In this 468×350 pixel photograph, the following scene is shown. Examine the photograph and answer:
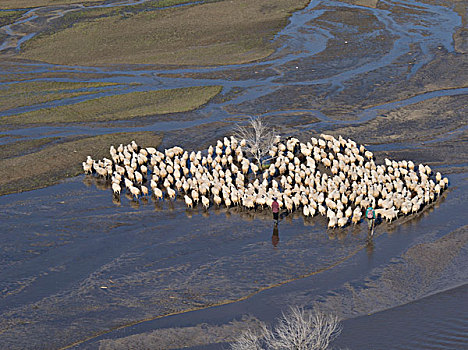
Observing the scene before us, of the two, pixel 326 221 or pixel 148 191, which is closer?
pixel 326 221

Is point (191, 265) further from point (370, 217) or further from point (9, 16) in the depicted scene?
point (9, 16)

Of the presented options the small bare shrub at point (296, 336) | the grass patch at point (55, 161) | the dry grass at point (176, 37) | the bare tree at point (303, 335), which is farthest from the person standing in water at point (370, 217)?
the dry grass at point (176, 37)

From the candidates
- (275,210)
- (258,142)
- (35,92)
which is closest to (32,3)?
(35,92)

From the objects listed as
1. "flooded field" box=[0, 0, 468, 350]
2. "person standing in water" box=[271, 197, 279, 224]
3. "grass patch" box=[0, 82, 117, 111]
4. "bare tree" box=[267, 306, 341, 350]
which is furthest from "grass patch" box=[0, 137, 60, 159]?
"bare tree" box=[267, 306, 341, 350]

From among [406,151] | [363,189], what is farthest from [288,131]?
[363,189]

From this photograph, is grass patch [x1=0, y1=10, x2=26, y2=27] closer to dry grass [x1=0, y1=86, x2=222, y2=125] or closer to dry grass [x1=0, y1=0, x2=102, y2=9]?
dry grass [x1=0, y1=0, x2=102, y2=9]

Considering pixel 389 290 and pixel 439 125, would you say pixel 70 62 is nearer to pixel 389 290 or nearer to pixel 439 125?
pixel 439 125
